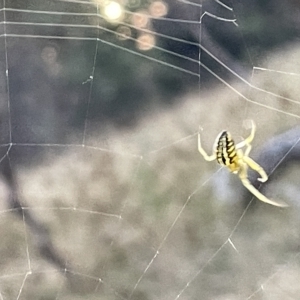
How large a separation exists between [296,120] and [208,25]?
330 mm

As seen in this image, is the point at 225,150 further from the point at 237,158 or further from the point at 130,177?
the point at 130,177

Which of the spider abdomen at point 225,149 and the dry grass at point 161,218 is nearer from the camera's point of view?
the spider abdomen at point 225,149

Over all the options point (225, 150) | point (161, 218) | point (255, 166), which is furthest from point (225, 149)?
point (161, 218)

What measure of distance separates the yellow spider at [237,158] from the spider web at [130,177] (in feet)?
0.14

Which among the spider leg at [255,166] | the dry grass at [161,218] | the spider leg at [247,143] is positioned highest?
the spider leg at [247,143]

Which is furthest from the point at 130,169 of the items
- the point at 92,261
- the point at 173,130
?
the point at 92,261

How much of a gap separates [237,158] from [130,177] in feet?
0.97

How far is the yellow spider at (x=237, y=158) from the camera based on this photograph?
1326 mm

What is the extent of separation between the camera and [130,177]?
1505 mm

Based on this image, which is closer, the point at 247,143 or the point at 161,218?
the point at 247,143

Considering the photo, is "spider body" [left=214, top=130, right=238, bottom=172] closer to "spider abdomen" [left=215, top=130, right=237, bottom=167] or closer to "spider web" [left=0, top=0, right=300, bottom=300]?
"spider abdomen" [left=215, top=130, right=237, bottom=167]

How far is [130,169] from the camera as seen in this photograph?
4.95 ft

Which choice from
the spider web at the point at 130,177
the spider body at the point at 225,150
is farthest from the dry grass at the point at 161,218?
the spider body at the point at 225,150

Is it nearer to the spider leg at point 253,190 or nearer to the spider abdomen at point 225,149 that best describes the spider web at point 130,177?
the spider leg at point 253,190
